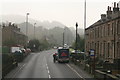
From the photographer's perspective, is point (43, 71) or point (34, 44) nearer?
point (43, 71)

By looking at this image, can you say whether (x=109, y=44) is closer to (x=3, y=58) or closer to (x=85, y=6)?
(x=85, y=6)

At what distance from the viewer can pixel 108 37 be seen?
4191 centimetres

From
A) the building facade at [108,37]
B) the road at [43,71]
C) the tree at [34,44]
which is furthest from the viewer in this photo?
the tree at [34,44]

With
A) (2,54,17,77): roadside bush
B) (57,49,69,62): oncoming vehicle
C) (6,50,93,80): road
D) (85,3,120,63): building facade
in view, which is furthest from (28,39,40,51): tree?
(2,54,17,77): roadside bush

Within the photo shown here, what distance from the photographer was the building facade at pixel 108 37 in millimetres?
37647

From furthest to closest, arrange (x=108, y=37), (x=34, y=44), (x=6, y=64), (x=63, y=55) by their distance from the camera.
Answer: (x=34, y=44) → (x=63, y=55) → (x=108, y=37) → (x=6, y=64)

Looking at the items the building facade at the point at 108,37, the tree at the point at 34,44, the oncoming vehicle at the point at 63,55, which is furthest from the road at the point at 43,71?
the tree at the point at 34,44

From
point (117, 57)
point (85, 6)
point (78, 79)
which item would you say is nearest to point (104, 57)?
point (117, 57)

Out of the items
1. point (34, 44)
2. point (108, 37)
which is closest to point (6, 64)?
point (108, 37)

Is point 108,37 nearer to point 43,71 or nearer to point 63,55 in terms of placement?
point 63,55

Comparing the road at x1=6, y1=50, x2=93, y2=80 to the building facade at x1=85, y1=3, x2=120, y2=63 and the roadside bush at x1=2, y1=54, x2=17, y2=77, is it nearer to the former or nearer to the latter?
the roadside bush at x1=2, y1=54, x2=17, y2=77

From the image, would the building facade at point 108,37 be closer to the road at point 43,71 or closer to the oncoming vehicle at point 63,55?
the oncoming vehicle at point 63,55

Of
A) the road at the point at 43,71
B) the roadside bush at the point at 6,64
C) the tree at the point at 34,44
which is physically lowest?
the road at the point at 43,71

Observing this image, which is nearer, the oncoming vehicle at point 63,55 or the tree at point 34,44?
the oncoming vehicle at point 63,55
